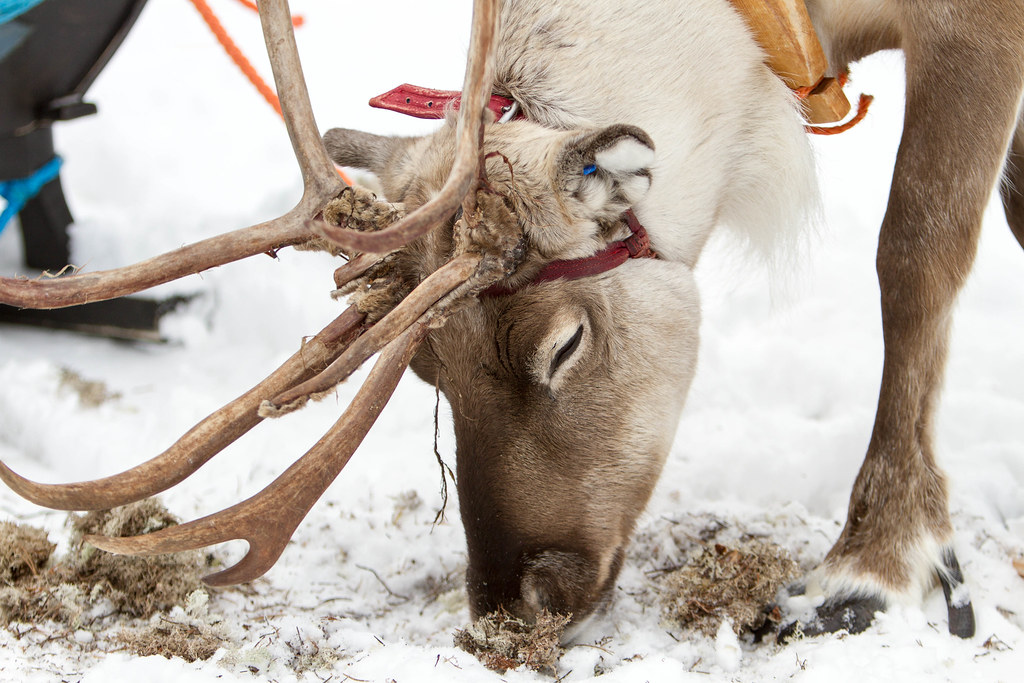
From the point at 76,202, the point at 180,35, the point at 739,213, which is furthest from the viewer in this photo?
the point at 180,35

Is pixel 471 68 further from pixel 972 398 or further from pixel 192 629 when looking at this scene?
pixel 972 398

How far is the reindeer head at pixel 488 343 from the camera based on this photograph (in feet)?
5.88

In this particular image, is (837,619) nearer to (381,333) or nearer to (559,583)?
(559,583)

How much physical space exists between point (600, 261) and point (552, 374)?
314 mm

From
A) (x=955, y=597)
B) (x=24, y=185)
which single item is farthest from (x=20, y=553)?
(x=955, y=597)

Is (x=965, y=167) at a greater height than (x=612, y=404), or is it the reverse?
(x=965, y=167)

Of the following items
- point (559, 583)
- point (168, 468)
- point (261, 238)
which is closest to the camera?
point (168, 468)

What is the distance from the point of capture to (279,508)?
1808 mm

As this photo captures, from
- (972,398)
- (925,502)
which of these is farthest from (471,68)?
(972,398)

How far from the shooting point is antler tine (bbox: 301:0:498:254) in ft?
5.56

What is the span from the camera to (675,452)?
337 cm

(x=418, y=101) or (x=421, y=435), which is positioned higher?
(x=418, y=101)

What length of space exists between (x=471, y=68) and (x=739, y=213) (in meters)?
1.33

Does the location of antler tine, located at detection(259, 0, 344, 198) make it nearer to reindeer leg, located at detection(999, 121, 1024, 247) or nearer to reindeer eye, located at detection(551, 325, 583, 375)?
reindeer eye, located at detection(551, 325, 583, 375)
